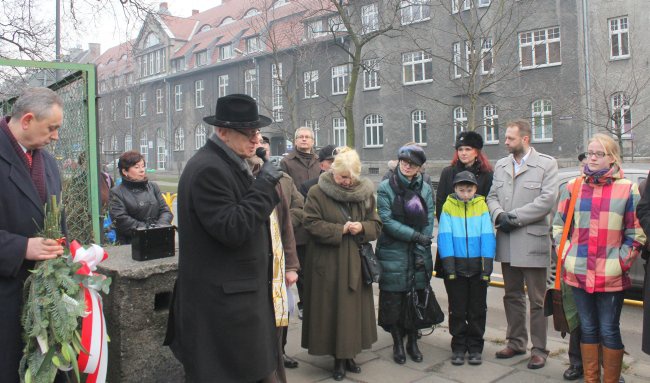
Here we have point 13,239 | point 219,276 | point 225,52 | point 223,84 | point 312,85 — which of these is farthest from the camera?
point 225,52

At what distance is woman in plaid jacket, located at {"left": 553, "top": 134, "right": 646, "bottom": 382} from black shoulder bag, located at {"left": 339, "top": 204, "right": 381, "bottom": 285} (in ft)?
5.07

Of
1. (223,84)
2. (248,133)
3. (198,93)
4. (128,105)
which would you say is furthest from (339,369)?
(198,93)

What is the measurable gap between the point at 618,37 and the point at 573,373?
24.8 m

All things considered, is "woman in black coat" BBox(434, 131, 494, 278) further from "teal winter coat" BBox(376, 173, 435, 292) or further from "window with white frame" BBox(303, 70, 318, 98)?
"window with white frame" BBox(303, 70, 318, 98)

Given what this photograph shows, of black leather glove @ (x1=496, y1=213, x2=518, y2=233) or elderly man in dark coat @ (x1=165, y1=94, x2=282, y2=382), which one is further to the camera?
black leather glove @ (x1=496, y1=213, x2=518, y2=233)

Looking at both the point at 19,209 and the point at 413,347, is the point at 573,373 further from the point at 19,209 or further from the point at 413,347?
the point at 19,209

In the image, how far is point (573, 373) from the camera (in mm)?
4777

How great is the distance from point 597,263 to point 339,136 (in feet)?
109

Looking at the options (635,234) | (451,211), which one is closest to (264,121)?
(451,211)

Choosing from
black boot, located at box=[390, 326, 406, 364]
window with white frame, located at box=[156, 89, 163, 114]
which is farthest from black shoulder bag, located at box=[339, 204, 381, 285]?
window with white frame, located at box=[156, 89, 163, 114]

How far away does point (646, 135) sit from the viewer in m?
24.6

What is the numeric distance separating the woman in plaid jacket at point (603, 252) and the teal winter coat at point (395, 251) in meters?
1.30

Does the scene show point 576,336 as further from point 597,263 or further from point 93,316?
point 93,316

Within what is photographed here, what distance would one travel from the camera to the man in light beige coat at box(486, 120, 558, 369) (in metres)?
5.16
